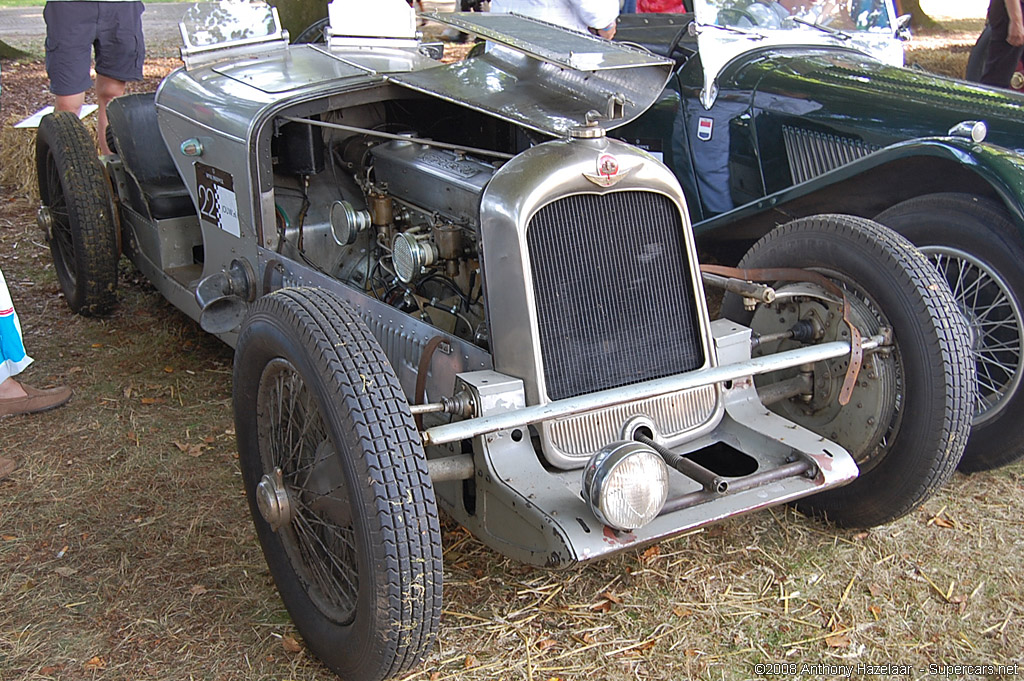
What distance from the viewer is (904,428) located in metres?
2.75

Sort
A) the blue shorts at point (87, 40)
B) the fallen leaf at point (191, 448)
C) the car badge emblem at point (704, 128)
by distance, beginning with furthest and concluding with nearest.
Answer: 1. the blue shorts at point (87, 40)
2. the car badge emblem at point (704, 128)
3. the fallen leaf at point (191, 448)

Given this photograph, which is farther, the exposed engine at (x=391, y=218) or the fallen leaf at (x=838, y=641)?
the exposed engine at (x=391, y=218)

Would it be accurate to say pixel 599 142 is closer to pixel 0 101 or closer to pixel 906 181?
pixel 906 181

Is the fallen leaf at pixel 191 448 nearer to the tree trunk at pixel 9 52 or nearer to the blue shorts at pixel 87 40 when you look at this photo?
the blue shorts at pixel 87 40

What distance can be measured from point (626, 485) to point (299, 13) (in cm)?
768

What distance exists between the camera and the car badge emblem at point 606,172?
8.23 ft

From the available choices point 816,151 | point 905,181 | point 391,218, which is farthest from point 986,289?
point 391,218

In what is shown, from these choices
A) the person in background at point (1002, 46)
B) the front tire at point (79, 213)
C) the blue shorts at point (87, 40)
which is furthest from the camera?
the person in background at point (1002, 46)

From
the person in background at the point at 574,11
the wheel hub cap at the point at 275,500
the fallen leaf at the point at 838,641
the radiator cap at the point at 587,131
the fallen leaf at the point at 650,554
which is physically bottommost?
the fallen leaf at the point at 838,641

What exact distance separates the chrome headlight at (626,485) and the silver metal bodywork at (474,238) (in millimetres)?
89

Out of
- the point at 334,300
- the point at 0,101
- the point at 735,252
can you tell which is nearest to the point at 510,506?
the point at 334,300

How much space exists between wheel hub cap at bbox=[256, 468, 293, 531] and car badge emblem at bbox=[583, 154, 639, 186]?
118cm

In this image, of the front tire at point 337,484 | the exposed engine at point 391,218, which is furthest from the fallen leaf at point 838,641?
the exposed engine at point 391,218

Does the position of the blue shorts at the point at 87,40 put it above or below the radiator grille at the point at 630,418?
above
